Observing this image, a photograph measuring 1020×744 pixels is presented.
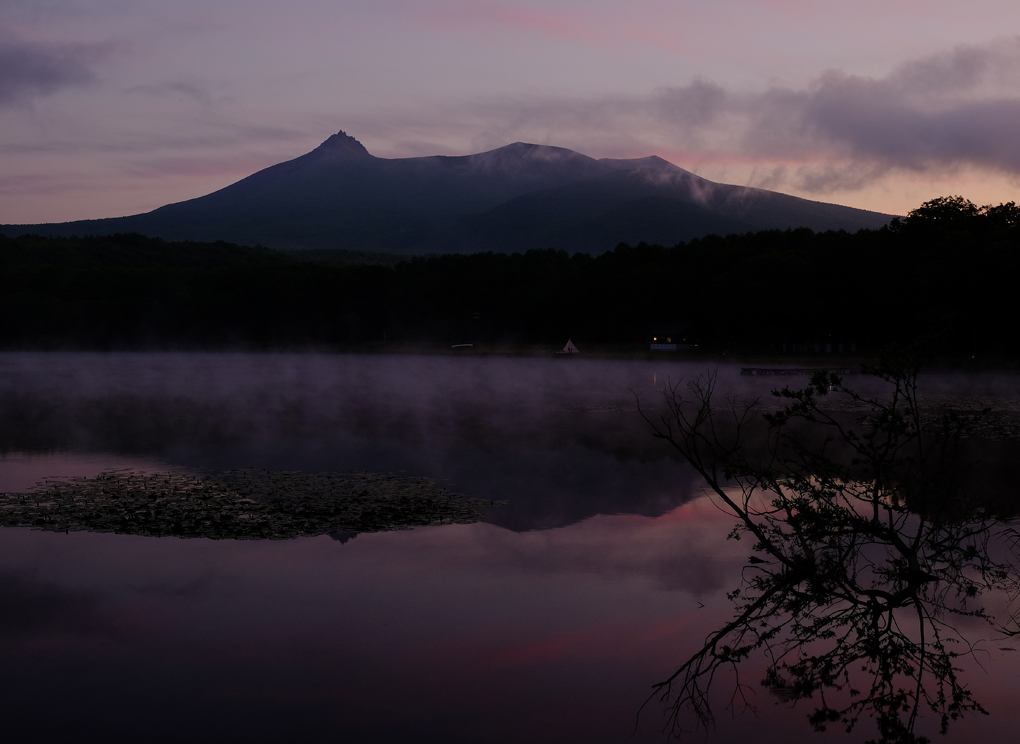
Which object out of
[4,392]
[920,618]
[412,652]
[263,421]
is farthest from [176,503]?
[4,392]

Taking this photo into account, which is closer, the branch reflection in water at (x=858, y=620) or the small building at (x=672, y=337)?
the branch reflection in water at (x=858, y=620)

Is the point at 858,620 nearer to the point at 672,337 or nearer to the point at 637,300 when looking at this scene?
the point at 672,337

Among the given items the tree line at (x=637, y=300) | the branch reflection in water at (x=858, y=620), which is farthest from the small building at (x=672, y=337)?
the branch reflection in water at (x=858, y=620)

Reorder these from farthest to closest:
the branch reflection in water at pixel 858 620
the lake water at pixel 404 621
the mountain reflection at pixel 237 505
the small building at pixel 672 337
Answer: the small building at pixel 672 337 → the mountain reflection at pixel 237 505 → the branch reflection in water at pixel 858 620 → the lake water at pixel 404 621

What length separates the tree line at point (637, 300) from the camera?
101938 millimetres

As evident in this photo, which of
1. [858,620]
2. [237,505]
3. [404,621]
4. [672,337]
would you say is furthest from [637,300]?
[404,621]

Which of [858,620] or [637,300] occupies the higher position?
[637,300]

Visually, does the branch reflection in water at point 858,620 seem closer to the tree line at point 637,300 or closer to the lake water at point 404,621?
the lake water at point 404,621

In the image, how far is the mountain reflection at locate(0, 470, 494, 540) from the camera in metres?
19.2

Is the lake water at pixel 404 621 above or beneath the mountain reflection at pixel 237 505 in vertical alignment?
above

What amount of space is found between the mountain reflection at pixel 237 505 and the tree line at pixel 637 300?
71.1 meters

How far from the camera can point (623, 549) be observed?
58.6 ft

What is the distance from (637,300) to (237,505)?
453 feet

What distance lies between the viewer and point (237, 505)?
70.2 ft
